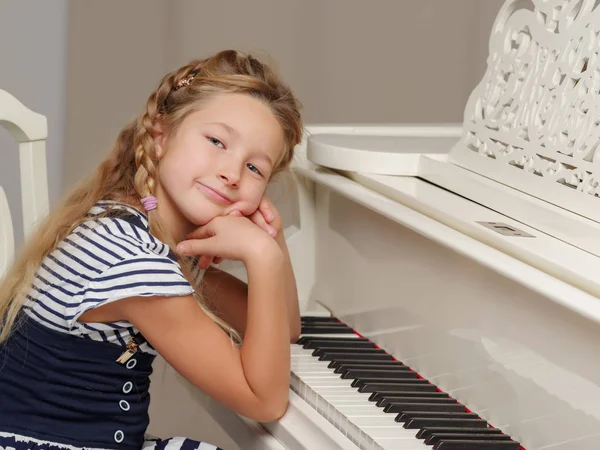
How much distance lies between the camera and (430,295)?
5.50 feet

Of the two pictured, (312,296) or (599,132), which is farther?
(312,296)

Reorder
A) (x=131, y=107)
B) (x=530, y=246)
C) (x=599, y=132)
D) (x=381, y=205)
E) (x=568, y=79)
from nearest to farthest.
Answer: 1. (x=530, y=246)
2. (x=599, y=132)
3. (x=568, y=79)
4. (x=381, y=205)
5. (x=131, y=107)

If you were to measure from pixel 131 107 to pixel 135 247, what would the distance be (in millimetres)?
2707

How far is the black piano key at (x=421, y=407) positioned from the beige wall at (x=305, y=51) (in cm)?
263

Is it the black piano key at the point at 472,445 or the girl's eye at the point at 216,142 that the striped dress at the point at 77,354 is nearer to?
the girl's eye at the point at 216,142

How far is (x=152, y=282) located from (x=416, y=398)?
46cm

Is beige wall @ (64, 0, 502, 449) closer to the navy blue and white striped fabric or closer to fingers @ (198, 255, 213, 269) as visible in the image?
fingers @ (198, 255, 213, 269)

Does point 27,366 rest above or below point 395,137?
below

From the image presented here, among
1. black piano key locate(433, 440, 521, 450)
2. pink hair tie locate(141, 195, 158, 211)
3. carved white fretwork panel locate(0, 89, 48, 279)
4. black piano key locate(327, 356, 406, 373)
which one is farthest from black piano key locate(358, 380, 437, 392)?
carved white fretwork panel locate(0, 89, 48, 279)

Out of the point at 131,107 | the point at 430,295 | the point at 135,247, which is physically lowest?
the point at 131,107

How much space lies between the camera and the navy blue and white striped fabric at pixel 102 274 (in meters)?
1.52

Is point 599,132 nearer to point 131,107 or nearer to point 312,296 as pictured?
point 312,296

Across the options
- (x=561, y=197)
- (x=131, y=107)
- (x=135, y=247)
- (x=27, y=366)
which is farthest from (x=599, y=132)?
(x=131, y=107)

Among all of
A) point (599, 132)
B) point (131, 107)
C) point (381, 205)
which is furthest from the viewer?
point (131, 107)
